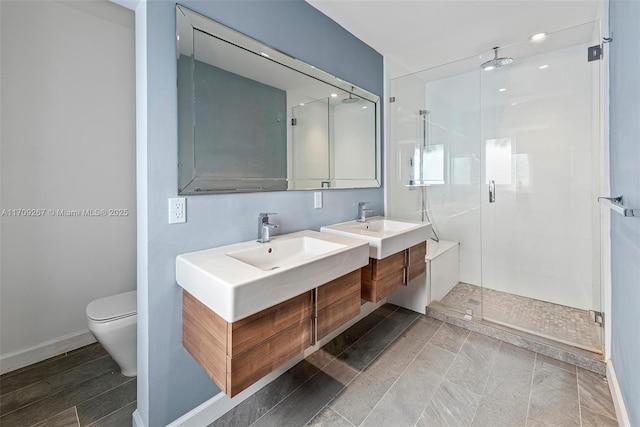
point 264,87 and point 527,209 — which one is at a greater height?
point 264,87

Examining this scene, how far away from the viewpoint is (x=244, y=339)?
40.1 inches

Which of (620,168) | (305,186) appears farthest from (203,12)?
(620,168)

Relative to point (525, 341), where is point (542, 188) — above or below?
above

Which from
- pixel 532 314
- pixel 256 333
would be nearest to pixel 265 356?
pixel 256 333

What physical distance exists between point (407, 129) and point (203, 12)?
2.16 m

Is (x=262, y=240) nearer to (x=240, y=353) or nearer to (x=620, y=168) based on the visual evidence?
(x=240, y=353)

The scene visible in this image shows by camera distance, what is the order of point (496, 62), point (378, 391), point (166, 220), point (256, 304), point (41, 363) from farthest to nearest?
point (496, 62) < point (41, 363) < point (378, 391) < point (166, 220) < point (256, 304)

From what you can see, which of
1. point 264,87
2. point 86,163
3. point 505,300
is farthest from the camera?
point 505,300

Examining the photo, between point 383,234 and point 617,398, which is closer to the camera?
point 617,398

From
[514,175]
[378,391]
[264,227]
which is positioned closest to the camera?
[264,227]

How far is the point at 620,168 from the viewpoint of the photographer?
1.48m

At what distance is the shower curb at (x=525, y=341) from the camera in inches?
71.5

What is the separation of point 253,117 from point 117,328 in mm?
1417

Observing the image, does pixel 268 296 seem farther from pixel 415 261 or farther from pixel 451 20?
pixel 451 20
